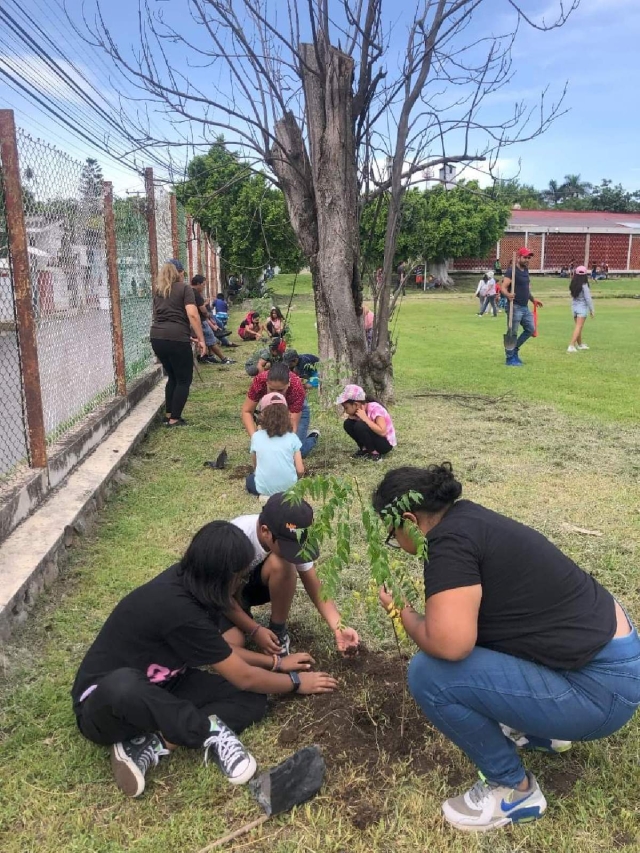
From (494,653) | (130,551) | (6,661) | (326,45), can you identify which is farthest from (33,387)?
(326,45)

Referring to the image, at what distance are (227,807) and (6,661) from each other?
1222 millimetres

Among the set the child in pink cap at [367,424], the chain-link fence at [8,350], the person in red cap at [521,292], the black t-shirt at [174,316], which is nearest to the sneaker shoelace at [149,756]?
the chain-link fence at [8,350]

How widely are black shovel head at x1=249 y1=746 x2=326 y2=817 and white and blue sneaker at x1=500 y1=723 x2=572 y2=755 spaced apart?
25.6 inches

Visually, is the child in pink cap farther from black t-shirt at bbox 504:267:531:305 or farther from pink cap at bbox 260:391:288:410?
black t-shirt at bbox 504:267:531:305

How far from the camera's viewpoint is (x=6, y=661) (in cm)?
288

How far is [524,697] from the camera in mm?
2031

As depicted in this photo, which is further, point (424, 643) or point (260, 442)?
point (260, 442)

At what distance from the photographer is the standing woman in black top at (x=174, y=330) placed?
271 inches

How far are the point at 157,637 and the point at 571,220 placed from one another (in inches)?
1893

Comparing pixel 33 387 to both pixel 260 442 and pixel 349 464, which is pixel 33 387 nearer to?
pixel 260 442

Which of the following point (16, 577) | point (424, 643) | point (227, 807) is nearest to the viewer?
point (424, 643)

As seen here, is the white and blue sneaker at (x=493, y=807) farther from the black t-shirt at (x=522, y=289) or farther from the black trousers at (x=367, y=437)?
the black t-shirt at (x=522, y=289)

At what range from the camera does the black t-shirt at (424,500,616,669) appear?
2.00m

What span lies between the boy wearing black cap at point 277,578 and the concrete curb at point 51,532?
1.02m
